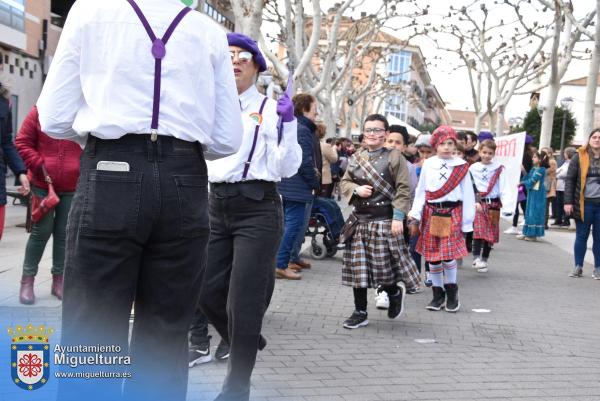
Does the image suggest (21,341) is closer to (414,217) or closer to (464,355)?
(464,355)

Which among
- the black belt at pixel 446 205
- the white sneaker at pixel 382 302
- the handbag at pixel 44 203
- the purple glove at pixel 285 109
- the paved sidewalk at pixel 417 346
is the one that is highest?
the purple glove at pixel 285 109

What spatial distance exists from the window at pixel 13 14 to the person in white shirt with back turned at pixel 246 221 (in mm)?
21836

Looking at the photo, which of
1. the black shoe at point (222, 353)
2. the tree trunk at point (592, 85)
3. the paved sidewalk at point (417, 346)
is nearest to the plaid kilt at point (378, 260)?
the paved sidewalk at point (417, 346)

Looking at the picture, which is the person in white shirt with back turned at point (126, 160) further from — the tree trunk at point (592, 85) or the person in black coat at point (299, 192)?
the tree trunk at point (592, 85)

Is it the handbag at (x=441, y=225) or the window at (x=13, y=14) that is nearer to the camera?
the handbag at (x=441, y=225)

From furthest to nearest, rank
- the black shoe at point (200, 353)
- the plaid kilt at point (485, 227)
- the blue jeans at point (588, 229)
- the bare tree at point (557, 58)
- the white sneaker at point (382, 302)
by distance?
the bare tree at point (557, 58) → the plaid kilt at point (485, 227) → the blue jeans at point (588, 229) → the white sneaker at point (382, 302) → the black shoe at point (200, 353)

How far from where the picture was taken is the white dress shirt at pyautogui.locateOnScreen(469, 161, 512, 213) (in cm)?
1093

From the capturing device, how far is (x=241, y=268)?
4.19 meters

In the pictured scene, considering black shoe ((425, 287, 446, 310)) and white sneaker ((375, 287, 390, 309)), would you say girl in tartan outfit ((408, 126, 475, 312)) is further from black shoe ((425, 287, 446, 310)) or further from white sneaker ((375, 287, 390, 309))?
white sneaker ((375, 287, 390, 309))

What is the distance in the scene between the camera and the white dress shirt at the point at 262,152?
4422 mm

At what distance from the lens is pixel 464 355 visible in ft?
18.7

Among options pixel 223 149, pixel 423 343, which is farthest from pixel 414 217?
pixel 223 149

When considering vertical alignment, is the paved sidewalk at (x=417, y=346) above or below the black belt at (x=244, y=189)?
below

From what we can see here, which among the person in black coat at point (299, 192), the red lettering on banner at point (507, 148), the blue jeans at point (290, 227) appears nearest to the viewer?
Answer: the person in black coat at point (299, 192)
